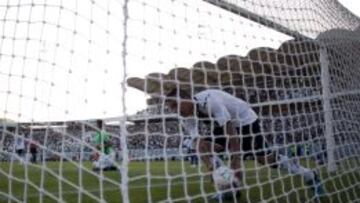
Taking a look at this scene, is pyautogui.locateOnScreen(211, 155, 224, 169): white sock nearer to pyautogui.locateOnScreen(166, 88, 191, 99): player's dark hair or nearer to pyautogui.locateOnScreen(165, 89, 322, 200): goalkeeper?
pyautogui.locateOnScreen(165, 89, 322, 200): goalkeeper

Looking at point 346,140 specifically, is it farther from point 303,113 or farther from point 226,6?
point 226,6

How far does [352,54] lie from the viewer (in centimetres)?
589

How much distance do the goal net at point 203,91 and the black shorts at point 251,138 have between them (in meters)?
0.02

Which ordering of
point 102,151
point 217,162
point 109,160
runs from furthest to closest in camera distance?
point 217,162 → point 102,151 → point 109,160

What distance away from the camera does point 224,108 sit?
15.4 feet

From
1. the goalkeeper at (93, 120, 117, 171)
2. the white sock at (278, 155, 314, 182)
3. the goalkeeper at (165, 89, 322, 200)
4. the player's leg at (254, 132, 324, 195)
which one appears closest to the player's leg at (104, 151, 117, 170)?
the goalkeeper at (93, 120, 117, 171)

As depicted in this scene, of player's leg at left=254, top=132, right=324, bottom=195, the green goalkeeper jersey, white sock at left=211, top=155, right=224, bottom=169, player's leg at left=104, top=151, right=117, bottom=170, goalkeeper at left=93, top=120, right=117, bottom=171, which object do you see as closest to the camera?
player's leg at left=104, top=151, right=117, bottom=170

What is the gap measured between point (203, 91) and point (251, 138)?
556 millimetres

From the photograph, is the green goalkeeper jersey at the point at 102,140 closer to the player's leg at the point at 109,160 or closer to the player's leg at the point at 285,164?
the player's leg at the point at 109,160

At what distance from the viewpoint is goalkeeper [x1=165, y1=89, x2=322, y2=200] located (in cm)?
450

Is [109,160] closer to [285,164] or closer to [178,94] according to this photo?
[178,94]

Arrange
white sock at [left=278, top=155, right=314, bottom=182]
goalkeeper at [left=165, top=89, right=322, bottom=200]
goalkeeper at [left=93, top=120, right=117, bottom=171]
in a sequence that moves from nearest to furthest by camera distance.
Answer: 1. goalkeeper at [left=93, top=120, right=117, bottom=171]
2. goalkeeper at [left=165, top=89, right=322, bottom=200]
3. white sock at [left=278, top=155, right=314, bottom=182]

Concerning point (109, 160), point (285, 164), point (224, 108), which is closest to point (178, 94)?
point (109, 160)

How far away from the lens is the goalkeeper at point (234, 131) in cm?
450
